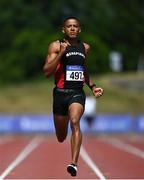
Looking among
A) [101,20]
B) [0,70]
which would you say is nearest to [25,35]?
[0,70]

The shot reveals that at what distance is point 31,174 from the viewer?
441 inches

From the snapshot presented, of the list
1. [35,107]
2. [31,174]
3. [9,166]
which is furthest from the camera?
[35,107]

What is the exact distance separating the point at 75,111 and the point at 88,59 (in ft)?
159

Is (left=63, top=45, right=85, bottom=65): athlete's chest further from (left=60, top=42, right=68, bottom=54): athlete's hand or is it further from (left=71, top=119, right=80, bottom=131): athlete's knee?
(left=71, top=119, right=80, bottom=131): athlete's knee

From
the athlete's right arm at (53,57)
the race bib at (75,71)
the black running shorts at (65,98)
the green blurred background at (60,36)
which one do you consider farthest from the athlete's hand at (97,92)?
the green blurred background at (60,36)

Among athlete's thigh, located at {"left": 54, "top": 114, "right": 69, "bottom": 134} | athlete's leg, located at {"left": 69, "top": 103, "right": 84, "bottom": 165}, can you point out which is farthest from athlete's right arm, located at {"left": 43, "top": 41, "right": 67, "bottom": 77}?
athlete's thigh, located at {"left": 54, "top": 114, "right": 69, "bottom": 134}

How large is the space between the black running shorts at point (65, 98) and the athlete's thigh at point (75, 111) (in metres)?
0.06

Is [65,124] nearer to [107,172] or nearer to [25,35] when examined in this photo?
[107,172]

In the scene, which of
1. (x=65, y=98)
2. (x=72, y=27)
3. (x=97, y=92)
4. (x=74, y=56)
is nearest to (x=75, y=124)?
(x=65, y=98)

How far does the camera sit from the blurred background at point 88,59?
108 ft

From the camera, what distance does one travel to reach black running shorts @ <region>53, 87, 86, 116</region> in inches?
352

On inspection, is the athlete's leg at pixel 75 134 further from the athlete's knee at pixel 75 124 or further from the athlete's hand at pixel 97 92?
the athlete's hand at pixel 97 92

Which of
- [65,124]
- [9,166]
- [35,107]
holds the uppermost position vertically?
[65,124]

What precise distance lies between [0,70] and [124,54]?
49.3 ft
